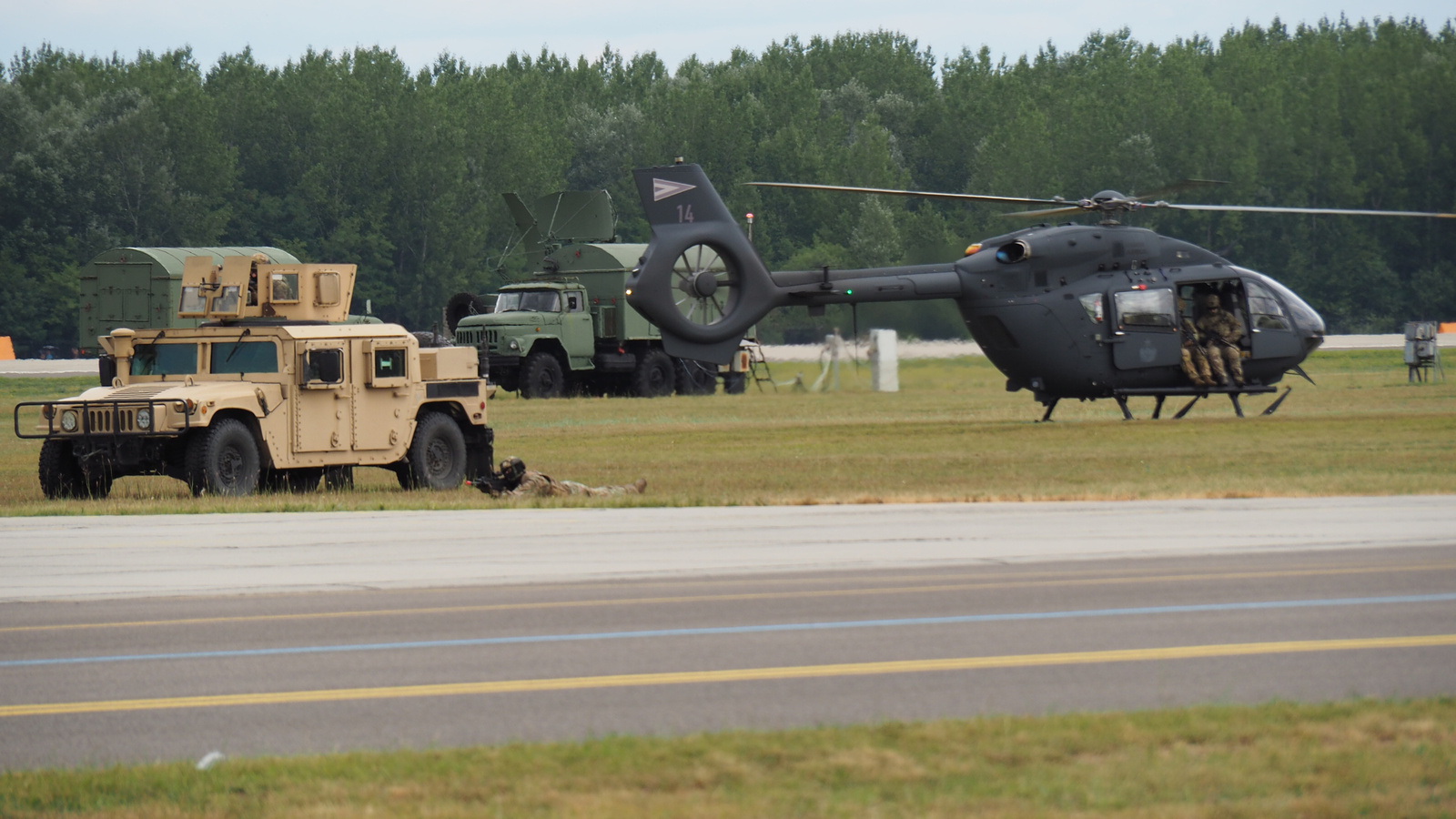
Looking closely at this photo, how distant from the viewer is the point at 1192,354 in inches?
1032

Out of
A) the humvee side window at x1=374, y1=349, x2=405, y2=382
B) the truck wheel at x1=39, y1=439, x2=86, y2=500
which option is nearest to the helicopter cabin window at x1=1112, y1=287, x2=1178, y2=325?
the humvee side window at x1=374, y1=349, x2=405, y2=382

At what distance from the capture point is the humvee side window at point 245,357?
1853 cm

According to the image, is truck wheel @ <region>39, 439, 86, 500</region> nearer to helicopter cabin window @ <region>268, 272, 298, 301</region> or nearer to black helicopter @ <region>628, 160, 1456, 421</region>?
helicopter cabin window @ <region>268, 272, 298, 301</region>

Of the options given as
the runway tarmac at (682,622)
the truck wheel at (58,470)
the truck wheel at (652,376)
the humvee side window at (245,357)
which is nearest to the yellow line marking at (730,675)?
the runway tarmac at (682,622)

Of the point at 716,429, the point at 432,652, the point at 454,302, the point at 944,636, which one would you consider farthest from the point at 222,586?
the point at 454,302

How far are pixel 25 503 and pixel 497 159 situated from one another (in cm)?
7198

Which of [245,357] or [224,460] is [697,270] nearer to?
[245,357]

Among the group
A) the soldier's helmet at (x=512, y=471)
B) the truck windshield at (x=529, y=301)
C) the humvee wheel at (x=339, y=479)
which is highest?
the truck windshield at (x=529, y=301)

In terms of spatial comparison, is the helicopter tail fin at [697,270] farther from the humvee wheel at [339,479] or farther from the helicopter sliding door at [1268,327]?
the helicopter sliding door at [1268,327]

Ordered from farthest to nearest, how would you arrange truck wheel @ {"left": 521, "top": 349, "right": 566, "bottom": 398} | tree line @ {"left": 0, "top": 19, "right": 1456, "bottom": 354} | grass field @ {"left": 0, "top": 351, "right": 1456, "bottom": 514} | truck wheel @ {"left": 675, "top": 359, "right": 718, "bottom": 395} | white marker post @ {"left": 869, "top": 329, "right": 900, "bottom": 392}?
1. tree line @ {"left": 0, "top": 19, "right": 1456, "bottom": 354}
2. truck wheel @ {"left": 675, "top": 359, "right": 718, "bottom": 395}
3. truck wheel @ {"left": 521, "top": 349, "right": 566, "bottom": 398}
4. white marker post @ {"left": 869, "top": 329, "right": 900, "bottom": 392}
5. grass field @ {"left": 0, "top": 351, "right": 1456, "bottom": 514}

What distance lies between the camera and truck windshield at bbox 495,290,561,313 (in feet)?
137

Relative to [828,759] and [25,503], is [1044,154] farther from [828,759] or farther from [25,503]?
[828,759]

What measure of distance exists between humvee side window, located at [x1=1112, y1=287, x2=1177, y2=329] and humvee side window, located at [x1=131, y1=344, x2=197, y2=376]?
43.0 ft

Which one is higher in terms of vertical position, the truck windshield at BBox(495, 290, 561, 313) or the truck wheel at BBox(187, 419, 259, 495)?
the truck windshield at BBox(495, 290, 561, 313)
